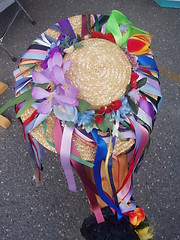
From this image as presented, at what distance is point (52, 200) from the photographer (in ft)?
5.92

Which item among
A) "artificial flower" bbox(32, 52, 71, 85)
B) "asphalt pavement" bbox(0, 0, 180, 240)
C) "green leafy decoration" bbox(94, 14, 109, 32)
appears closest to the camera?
"artificial flower" bbox(32, 52, 71, 85)

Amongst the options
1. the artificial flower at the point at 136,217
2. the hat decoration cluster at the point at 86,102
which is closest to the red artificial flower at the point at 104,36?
the hat decoration cluster at the point at 86,102

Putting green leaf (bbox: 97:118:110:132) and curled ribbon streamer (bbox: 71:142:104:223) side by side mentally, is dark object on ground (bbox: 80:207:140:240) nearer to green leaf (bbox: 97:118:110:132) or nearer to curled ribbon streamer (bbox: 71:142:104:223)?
curled ribbon streamer (bbox: 71:142:104:223)

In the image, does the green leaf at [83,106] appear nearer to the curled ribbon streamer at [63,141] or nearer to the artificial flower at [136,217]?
the curled ribbon streamer at [63,141]

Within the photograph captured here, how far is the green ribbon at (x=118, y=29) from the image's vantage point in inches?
51.5

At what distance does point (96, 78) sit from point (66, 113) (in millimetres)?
215

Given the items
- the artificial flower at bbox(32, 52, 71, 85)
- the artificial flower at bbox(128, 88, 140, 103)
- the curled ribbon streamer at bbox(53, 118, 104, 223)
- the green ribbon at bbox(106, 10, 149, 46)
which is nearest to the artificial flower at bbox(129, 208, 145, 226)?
the curled ribbon streamer at bbox(53, 118, 104, 223)

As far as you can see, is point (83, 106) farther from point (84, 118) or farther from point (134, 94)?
point (134, 94)

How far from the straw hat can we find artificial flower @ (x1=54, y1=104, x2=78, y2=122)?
110 mm

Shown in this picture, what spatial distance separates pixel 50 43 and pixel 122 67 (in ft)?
1.33

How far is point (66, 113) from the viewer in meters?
1.12

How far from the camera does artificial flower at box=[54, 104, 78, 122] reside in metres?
1.11

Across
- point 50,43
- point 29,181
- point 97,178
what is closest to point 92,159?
point 97,178

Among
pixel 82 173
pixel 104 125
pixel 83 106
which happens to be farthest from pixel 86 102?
pixel 82 173
